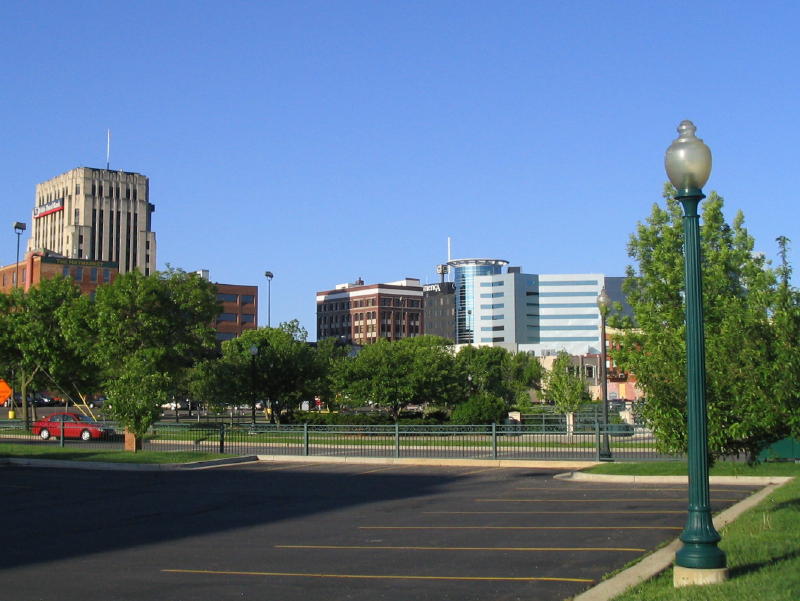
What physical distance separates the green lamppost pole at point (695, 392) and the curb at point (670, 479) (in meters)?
14.2

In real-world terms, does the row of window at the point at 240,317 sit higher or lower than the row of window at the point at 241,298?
lower

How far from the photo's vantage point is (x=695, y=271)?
941cm

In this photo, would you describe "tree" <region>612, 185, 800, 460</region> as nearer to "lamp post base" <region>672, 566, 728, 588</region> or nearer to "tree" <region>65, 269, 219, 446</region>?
"lamp post base" <region>672, 566, 728, 588</region>

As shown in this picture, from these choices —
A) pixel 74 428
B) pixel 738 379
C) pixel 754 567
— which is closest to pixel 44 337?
pixel 74 428

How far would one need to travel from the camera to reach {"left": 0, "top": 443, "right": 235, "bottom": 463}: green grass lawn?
104 feet

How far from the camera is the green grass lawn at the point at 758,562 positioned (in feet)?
28.7

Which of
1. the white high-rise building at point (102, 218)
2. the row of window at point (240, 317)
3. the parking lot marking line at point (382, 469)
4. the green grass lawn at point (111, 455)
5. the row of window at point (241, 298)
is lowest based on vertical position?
the parking lot marking line at point (382, 469)

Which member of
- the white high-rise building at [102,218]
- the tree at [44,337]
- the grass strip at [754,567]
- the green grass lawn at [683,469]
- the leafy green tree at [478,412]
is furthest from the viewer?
the white high-rise building at [102,218]

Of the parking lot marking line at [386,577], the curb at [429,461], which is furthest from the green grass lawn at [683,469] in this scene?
the parking lot marking line at [386,577]

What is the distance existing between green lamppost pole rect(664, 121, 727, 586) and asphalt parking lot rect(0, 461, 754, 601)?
1537mm

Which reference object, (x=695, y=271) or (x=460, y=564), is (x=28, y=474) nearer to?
(x=460, y=564)

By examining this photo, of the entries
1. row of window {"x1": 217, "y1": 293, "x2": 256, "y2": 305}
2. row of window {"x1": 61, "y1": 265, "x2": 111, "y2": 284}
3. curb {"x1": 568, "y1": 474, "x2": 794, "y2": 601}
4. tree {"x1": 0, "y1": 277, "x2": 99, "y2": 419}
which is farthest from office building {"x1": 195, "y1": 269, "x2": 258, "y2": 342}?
curb {"x1": 568, "y1": 474, "x2": 794, "y2": 601}

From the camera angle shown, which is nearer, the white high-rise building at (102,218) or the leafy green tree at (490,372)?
the leafy green tree at (490,372)

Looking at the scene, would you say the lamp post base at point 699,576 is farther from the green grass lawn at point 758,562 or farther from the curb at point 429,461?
the curb at point 429,461
